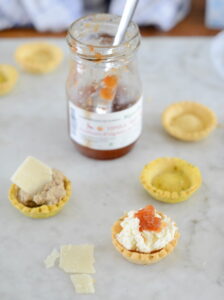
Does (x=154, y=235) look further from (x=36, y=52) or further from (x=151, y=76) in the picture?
(x=36, y=52)

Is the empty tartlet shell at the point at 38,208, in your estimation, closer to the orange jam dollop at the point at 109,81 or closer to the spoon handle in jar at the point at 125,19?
the orange jam dollop at the point at 109,81

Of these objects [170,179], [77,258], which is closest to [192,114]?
[170,179]

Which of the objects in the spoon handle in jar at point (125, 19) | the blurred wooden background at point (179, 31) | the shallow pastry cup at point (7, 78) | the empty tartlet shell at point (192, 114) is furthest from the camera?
the blurred wooden background at point (179, 31)

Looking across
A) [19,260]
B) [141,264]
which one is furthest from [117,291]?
[19,260]

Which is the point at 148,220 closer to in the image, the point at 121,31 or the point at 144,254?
the point at 144,254

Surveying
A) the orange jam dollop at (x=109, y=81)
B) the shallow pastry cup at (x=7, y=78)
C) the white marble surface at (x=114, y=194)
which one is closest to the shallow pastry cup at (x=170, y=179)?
the white marble surface at (x=114, y=194)

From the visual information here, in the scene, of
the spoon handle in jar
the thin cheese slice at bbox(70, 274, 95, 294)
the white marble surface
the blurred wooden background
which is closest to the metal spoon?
the spoon handle in jar

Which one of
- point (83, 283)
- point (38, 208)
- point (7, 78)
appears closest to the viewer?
point (83, 283)
